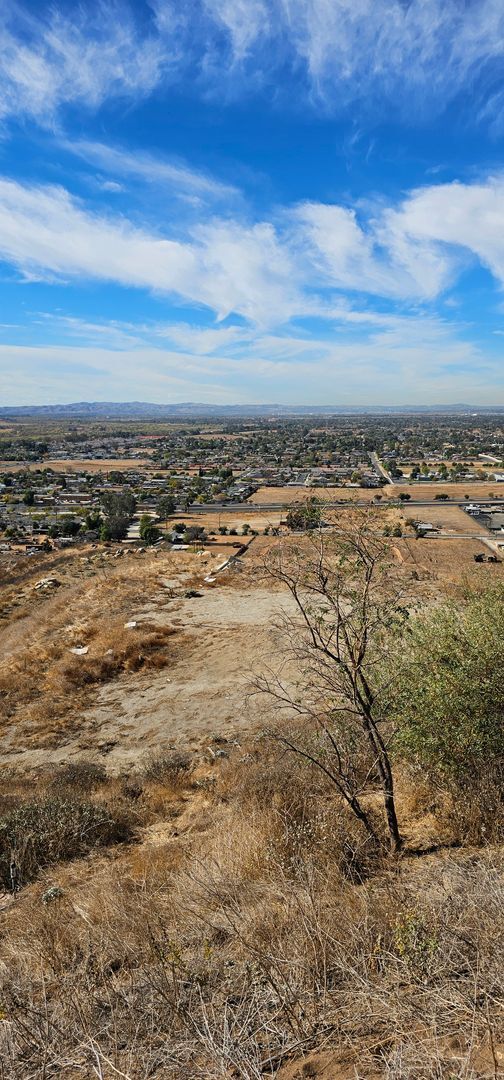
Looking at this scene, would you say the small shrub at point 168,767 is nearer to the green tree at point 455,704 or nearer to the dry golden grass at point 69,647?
the dry golden grass at point 69,647

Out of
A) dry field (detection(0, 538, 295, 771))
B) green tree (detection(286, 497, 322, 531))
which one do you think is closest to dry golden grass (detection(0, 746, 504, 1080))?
dry field (detection(0, 538, 295, 771))

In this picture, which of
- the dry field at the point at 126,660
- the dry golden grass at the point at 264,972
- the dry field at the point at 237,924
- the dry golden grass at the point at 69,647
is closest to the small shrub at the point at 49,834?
the dry field at the point at 237,924

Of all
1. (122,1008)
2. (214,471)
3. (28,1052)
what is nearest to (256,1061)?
(122,1008)

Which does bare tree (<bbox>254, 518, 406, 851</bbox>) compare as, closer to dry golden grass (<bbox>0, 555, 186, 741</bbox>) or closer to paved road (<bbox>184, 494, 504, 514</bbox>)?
dry golden grass (<bbox>0, 555, 186, 741</bbox>)

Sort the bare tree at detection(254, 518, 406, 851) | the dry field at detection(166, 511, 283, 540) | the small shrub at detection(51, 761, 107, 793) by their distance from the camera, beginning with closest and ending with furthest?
the bare tree at detection(254, 518, 406, 851) → the small shrub at detection(51, 761, 107, 793) → the dry field at detection(166, 511, 283, 540)

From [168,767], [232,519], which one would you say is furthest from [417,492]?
[168,767]

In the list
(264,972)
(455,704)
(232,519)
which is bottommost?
(232,519)

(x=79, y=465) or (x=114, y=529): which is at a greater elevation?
(x=79, y=465)

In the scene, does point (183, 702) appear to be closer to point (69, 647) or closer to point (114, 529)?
point (69, 647)
